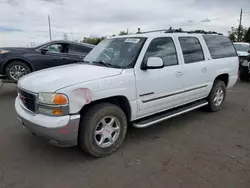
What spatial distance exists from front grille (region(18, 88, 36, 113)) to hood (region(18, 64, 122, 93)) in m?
0.08

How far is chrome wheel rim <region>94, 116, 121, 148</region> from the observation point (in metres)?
3.27

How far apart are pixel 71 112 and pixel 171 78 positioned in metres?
1.95

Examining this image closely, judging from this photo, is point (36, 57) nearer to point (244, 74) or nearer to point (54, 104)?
point (54, 104)

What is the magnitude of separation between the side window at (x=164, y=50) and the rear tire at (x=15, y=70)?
492 cm

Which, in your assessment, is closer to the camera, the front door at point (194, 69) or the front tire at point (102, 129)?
the front tire at point (102, 129)

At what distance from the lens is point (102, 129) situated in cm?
329

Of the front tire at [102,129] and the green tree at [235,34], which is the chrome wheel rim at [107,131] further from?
the green tree at [235,34]

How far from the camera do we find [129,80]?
3396 mm

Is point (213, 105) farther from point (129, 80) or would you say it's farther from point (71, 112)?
point (71, 112)

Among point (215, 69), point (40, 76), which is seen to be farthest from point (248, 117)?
point (40, 76)

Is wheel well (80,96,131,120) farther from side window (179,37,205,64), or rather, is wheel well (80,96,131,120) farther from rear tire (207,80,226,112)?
rear tire (207,80,226,112)

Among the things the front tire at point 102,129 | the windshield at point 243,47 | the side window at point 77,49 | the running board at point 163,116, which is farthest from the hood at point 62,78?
the windshield at point 243,47

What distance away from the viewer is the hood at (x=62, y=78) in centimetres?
293

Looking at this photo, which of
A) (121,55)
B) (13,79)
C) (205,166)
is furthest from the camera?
(13,79)
